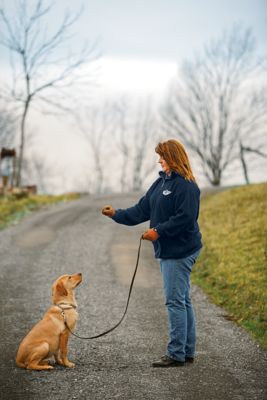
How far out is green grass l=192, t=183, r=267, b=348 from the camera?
7805 mm

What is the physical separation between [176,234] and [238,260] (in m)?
5.39

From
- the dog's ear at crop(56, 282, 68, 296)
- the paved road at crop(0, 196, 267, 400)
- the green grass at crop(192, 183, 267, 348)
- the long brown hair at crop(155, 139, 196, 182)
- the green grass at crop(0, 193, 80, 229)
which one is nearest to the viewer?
the paved road at crop(0, 196, 267, 400)

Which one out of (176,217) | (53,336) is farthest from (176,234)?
(53,336)

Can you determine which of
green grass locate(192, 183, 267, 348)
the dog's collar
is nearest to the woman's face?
the dog's collar

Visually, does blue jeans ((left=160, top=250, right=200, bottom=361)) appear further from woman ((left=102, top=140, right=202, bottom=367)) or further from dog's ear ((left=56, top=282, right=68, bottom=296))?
dog's ear ((left=56, top=282, right=68, bottom=296))

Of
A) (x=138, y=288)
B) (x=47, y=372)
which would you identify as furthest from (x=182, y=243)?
(x=138, y=288)

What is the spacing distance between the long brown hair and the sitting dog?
65.4 inches

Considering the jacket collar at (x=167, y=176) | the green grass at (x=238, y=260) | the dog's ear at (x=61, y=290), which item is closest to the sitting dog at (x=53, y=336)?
the dog's ear at (x=61, y=290)

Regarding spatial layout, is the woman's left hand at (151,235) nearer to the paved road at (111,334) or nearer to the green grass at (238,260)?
the paved road at (111,334)

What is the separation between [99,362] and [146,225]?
11.0 meters

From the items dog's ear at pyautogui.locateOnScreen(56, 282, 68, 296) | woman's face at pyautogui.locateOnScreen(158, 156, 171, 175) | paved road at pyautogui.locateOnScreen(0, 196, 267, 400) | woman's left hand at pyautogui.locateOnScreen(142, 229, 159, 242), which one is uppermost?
woman's face at pyautogui.locateOnScreen(158, 156, 171, 175)

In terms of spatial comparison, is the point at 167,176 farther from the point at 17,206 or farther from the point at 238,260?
the point at 17,206

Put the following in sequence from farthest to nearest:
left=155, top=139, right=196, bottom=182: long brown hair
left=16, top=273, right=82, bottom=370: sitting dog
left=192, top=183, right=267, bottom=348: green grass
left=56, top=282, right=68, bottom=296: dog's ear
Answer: left=192, top=183, right=267, bottom=348: green grass, left=56, top=282, right=68, bottom=296: dog's ear, left=155, top=139, right=196, bottom=182: long brown hair, left=16, top=273, right=82, bottom=370: sitting dog

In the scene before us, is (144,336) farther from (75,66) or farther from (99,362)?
(75,66)
